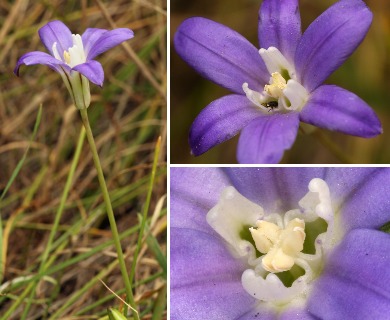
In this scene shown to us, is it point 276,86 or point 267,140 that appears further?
point 276,86

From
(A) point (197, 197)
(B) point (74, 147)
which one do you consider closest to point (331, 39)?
(A) point (197, 197)

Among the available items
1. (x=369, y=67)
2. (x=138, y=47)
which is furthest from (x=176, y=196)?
(x=138, y=47)

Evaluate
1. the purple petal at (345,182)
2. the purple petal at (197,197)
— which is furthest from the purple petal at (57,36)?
the purple petal at (345,182)

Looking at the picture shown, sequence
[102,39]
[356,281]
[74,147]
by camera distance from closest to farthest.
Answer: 1. [356,281]
2. [102,39]
3. [74,147]

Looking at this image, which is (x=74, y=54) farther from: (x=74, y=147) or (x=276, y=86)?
(x=74, y=147)

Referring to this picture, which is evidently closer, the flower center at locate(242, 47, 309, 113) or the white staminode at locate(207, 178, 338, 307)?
the white staminode at locate(207, 178, 338, 307)

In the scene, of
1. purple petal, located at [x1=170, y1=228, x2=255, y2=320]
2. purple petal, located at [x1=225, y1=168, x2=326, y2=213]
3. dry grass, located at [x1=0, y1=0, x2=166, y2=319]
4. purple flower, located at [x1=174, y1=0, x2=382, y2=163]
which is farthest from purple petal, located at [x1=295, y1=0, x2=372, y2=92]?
dry grass, located at [x1=0, y1=0, x2=166, y2=319]

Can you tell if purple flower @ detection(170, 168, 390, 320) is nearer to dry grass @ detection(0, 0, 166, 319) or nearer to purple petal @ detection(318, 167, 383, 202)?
purple petal @ detection(318, 167, 383, 202)
